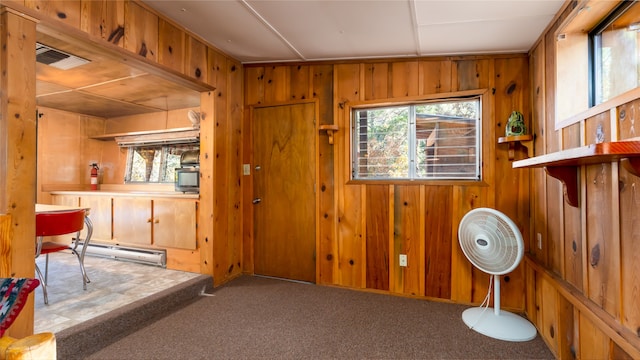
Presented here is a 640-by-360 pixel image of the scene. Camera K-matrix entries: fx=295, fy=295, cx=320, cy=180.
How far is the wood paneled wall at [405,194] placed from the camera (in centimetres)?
252

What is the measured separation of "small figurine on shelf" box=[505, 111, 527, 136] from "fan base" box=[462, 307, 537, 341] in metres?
1.45

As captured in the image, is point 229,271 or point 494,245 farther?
point 229,271

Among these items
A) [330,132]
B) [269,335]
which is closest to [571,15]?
[330,132]

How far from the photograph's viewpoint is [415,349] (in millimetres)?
1951

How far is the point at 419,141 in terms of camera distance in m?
2.78

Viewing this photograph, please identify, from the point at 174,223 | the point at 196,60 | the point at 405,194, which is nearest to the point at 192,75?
the point at 196,60

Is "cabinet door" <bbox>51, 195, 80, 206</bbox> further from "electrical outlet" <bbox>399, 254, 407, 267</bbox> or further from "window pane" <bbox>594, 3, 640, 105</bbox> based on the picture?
"window pane" <bbox>594, 3, 640, 105</bbox>

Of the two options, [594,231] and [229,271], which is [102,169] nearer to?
[229,271]

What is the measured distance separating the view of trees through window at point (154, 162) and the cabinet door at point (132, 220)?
0.78 metres

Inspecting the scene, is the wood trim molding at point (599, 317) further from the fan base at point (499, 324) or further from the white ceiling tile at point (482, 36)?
the white ceiling tile at point (482, 36)

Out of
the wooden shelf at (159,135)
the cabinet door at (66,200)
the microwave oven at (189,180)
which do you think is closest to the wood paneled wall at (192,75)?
the microwave oven at (189,180)

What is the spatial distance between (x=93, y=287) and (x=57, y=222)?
76 centimetres

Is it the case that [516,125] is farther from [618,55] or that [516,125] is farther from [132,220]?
[132,220]

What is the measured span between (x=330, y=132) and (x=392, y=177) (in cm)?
76
